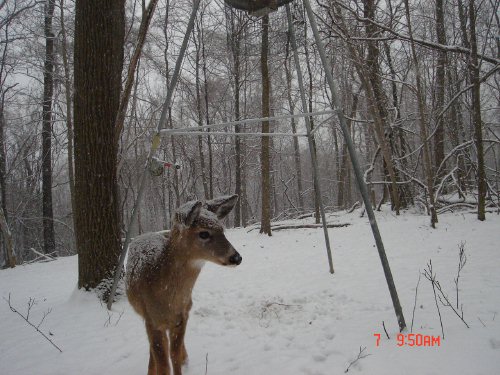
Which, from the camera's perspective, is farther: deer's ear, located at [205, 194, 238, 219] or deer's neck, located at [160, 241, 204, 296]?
deer's ear, located at [205, 194, 238, 219]

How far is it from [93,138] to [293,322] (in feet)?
11.1

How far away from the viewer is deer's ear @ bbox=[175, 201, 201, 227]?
2.02 meters

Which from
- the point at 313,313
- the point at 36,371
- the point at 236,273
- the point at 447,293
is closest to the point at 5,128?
the point at 236,273

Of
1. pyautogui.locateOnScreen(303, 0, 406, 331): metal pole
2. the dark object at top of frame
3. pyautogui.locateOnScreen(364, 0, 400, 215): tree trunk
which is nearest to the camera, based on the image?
pyautogui.locateOnScreen(303, 0, 406, 331): metal pole

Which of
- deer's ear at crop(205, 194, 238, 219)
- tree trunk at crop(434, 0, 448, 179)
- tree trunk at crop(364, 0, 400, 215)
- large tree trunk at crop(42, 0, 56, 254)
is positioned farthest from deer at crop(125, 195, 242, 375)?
large tree trunk at crop(42, 0, 56, 254)

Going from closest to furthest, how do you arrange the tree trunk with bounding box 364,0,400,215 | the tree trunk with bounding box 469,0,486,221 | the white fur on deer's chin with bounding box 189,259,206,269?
the white fur on deer's chin with bounding box 189,259,206,269 → the tree trunk with bounding box 469,0,486,221 → the tree trunk with bounding box 364,0,400,215

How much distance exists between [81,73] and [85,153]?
105 cm

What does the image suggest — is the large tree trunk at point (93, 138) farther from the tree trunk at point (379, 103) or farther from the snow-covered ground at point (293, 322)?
the tree trunk at point (379, 103)

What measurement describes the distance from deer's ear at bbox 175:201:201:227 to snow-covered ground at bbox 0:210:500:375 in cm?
135

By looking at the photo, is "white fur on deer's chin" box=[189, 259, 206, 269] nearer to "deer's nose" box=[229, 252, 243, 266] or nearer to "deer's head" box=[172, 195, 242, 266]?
"deer's head" box=[172, 195, 242, 266]

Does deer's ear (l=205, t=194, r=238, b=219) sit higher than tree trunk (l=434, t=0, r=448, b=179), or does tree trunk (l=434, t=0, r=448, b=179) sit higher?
tree trunk (l=434, t=0, r=448, b=179)

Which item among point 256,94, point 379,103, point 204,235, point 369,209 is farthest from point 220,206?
point 256,94

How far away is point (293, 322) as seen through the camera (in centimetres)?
334
